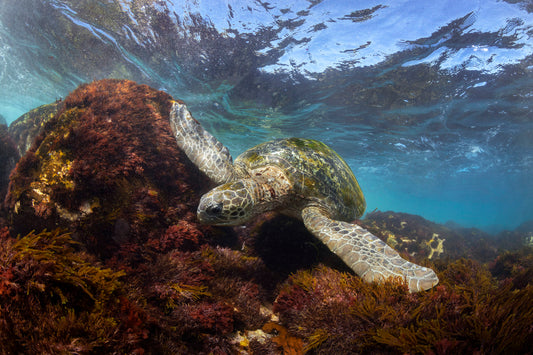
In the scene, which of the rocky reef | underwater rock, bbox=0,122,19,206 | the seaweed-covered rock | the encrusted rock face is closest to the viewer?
the rocky reef

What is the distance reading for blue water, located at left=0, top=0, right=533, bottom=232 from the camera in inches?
308

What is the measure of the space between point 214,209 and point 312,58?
9661 mm

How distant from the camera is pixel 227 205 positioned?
315cm

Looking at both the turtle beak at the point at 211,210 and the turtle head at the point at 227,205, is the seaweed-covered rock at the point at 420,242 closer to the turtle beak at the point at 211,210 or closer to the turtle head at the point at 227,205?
the turtle head at the point at 227,205

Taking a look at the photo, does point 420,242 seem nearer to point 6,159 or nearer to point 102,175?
point 102,175

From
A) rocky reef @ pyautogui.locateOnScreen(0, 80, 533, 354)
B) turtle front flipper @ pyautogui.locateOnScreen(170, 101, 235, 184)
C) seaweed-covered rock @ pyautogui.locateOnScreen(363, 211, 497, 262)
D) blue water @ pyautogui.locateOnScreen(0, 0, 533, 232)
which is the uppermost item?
blue water @ pyautogui.locateOnScreen(0, 0, 533, 232)

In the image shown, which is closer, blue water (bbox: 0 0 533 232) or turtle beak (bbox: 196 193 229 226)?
turtle beak (bbox: 196 193 229 226)

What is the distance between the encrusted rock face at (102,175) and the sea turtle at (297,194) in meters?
0.53

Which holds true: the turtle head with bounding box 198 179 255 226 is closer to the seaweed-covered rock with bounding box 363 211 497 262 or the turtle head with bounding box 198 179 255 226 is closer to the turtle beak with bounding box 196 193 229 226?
the turtle beak with bounding box 196 193 229 226

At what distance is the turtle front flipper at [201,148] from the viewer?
3.89m

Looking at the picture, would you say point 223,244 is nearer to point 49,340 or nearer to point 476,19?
point 49,340

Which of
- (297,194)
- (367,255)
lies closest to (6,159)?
(297,194)

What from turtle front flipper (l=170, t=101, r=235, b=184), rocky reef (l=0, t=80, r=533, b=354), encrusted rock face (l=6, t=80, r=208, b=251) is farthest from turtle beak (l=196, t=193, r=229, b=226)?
turtle front flipper (l=170, t=101, r=235, b=184)

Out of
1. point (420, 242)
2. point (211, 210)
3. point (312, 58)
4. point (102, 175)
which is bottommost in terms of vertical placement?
point (102, 175)
